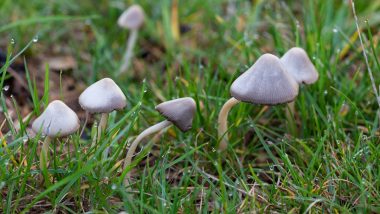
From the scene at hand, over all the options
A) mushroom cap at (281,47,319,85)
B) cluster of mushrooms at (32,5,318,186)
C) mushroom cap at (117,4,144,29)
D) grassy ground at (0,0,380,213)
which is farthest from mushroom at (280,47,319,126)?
mushroom cap at (117,4,144,29)

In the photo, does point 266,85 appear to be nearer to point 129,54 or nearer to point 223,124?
point 223,124

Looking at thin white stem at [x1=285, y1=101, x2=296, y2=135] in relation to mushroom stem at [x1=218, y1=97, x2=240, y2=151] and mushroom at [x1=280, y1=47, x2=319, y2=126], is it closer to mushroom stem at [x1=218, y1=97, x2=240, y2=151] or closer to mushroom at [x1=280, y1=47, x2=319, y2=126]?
mushroom at [x1=280, y1=47, x2=319, y2=126]

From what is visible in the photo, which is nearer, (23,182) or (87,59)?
(23,182)

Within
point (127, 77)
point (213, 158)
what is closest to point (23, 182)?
point (213, 158)

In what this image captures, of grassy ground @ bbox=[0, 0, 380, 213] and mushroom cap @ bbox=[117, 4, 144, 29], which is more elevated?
mushroom cap @ bbox=[117, 4, 144, 29]

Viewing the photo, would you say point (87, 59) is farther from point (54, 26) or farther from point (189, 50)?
point (189, 50)

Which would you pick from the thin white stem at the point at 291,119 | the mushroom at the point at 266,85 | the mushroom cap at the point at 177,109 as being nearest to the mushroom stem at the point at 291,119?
the thin white stem at the point at 291,119
